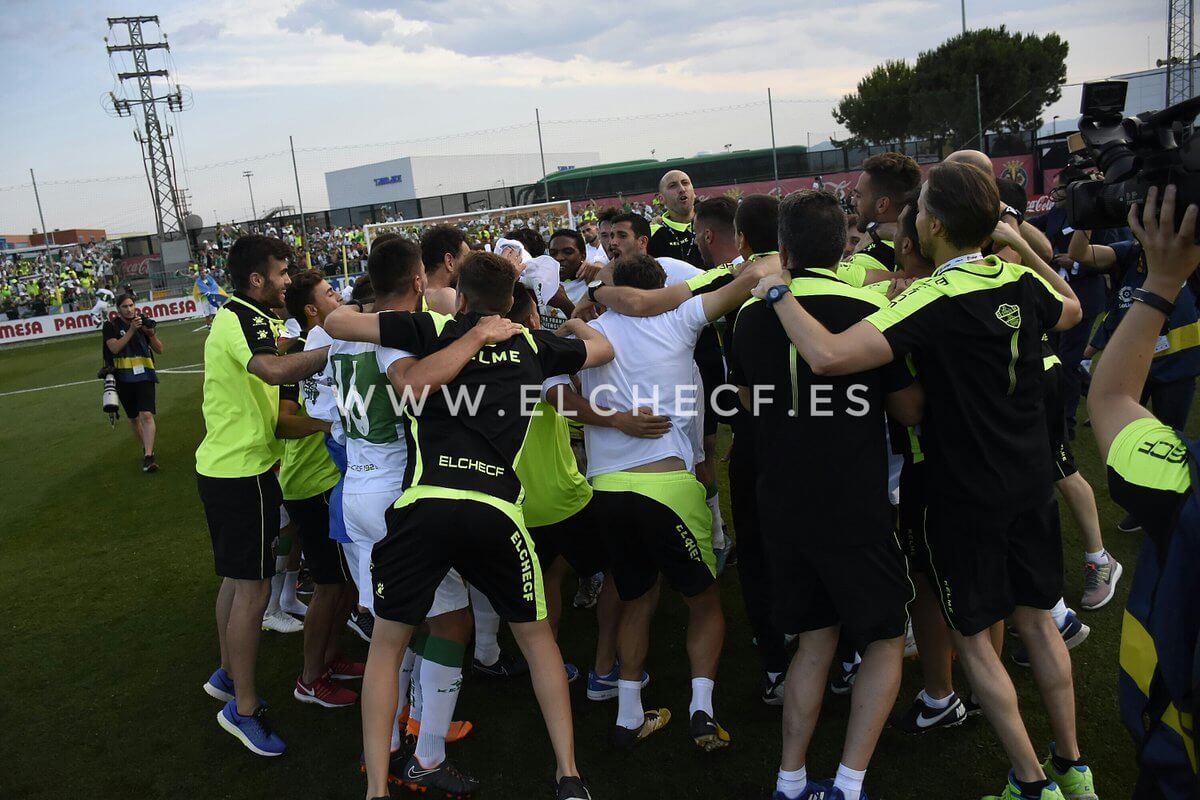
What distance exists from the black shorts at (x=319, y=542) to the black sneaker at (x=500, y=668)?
844 mm

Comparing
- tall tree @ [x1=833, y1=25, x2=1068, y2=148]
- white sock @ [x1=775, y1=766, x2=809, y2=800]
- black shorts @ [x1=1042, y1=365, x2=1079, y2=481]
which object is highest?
tall tree @ [x1=833, y1=25, x2=1068, y2=148]

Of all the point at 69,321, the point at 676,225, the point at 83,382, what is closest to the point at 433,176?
the point at 69,321

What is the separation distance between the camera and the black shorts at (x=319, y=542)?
4242 mm

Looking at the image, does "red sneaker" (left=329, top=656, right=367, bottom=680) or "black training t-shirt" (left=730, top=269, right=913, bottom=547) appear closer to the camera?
"black training t-shirt" (left=730, top=269, right=913, bottom=547)

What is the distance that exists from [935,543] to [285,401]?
311 centimetres

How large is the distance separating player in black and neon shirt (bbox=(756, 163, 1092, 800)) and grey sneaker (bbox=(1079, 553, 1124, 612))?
1.70 metres

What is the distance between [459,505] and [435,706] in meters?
0.97

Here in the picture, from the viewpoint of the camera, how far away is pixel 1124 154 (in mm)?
1956

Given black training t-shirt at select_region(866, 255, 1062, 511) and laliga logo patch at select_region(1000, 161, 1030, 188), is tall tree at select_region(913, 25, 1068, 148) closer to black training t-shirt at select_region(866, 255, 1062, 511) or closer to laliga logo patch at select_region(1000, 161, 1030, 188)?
laliga logo patch at select_region(1000, 161, 1030, 188)

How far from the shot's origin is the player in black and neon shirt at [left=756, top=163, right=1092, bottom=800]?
2.68 metres

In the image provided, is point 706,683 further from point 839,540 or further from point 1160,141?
point 1160,141

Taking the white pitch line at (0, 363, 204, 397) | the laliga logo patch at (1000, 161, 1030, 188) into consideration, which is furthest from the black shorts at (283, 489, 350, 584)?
the laliga logo patch at (1000, 161, 1030, 188)

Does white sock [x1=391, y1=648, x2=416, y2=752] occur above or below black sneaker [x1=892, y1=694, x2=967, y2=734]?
above

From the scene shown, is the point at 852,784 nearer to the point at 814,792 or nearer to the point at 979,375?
the point at 814,792
